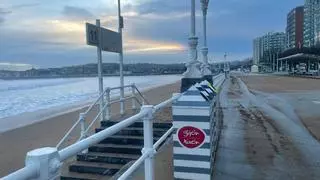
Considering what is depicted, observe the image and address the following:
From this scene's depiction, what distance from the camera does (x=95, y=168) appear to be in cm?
851

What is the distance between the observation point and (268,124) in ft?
37.5

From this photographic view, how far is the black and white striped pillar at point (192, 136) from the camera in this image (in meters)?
4.77

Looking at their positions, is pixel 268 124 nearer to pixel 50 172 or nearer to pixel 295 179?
pixel 295 179

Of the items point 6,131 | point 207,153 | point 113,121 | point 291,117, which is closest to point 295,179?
point 207,153

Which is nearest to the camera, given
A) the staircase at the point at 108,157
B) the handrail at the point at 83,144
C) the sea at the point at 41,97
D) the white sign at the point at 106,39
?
the handrail at the point at 83,144

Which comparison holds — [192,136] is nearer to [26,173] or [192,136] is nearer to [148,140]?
[148,140]

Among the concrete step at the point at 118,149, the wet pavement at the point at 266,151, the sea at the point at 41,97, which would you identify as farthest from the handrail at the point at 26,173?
the sea at the point at 41,97

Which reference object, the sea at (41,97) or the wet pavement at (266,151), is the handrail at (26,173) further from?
the sea at (41,97)

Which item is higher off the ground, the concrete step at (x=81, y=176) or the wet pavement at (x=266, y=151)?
the wet pavement at (x=266, y=151)

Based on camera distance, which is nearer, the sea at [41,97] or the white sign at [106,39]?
the white sign at [106,39]

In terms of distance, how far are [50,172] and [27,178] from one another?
0.13m

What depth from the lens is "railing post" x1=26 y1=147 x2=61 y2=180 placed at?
1670 mm

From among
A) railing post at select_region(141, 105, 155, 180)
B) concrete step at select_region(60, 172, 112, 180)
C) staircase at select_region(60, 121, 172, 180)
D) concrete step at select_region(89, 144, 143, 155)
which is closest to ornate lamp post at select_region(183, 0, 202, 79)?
staircase at select_region(60, 121, 172, 180)

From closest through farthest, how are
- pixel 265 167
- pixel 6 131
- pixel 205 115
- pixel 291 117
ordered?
pixel 205 115 < pixel 265 167 < pixel 291 117 < pixel 6 131
